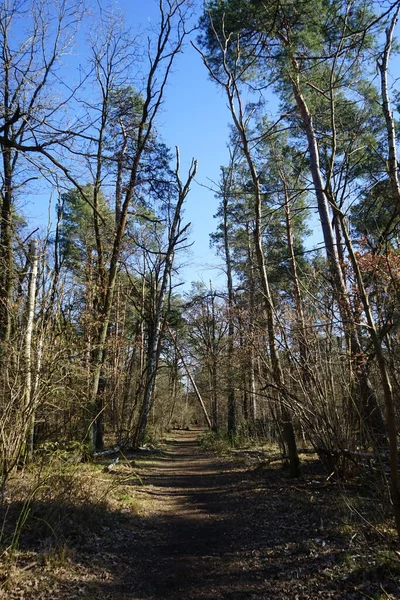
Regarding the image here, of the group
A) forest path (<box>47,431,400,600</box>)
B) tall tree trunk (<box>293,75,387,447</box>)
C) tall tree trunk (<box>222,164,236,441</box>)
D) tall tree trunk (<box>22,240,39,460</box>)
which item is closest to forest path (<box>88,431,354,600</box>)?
forest path (<box>47,431,400,600</box>)

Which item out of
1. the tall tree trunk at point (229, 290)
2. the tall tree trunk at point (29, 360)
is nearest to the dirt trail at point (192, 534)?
the tall tree trunk at point (29, 360)

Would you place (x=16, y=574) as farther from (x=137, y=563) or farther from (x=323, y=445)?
(x=323, y=445)

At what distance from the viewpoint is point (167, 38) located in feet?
38.2

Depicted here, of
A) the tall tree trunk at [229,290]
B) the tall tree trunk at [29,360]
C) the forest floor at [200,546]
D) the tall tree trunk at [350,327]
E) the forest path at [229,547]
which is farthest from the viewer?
the tall tree trunk at [229,290]

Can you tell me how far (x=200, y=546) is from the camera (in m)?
5.07

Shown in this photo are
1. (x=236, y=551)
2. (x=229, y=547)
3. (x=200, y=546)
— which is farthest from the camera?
(x=200, y=546)

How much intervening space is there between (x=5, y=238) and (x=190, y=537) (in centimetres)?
649

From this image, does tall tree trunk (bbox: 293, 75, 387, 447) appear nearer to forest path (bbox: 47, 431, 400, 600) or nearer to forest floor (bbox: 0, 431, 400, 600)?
forest floor (bbox: 0, 431, 400, 600)

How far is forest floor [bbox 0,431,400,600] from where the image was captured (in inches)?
147

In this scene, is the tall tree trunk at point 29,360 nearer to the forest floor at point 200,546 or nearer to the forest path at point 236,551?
the forest floor at point 200,546

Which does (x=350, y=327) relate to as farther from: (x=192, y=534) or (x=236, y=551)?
(x=192, y=534)

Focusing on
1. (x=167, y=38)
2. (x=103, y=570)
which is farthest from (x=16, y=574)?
(x=167, y=38)

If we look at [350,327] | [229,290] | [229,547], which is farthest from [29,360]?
[229,290]

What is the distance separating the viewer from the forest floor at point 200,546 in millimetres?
3725
